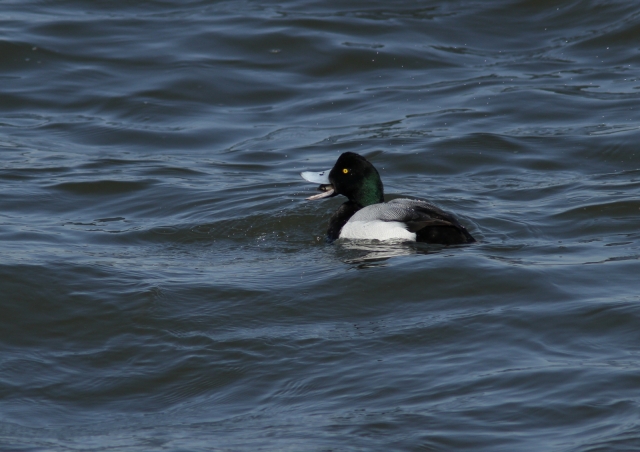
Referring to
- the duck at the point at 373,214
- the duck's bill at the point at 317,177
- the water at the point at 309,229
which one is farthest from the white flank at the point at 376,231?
the duck's bill at the point at 317,177

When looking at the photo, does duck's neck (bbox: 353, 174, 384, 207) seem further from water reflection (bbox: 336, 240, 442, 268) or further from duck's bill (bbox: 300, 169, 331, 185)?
water reflection (bbox: 336, 240, 442, 268)

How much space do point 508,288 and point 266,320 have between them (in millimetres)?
1628

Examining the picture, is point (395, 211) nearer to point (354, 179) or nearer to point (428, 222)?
point (428, 222)

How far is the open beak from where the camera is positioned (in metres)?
8.98

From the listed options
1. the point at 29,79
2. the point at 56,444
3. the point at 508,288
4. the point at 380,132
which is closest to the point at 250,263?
the point at 508,288

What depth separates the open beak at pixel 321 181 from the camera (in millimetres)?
8977

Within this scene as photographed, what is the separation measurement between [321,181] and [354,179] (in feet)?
1.00

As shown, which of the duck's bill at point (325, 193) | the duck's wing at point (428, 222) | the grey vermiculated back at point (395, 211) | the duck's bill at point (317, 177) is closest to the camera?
the duck's wing at point (428, 222)

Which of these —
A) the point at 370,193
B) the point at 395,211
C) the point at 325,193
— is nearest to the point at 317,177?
the point at 325,193

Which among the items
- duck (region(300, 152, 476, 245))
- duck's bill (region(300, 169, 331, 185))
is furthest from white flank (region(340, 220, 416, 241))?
duck's bill (region(300, 169, 331, 185))

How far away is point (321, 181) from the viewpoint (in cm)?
895

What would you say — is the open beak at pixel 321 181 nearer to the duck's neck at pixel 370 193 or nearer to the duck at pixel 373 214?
the duck at pixel 373 214

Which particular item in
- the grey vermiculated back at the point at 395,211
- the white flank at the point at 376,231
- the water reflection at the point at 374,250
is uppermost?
the grey vermiculated back at the point at 395,211

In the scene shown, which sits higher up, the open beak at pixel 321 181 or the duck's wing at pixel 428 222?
the open beak at pixel 321 181
